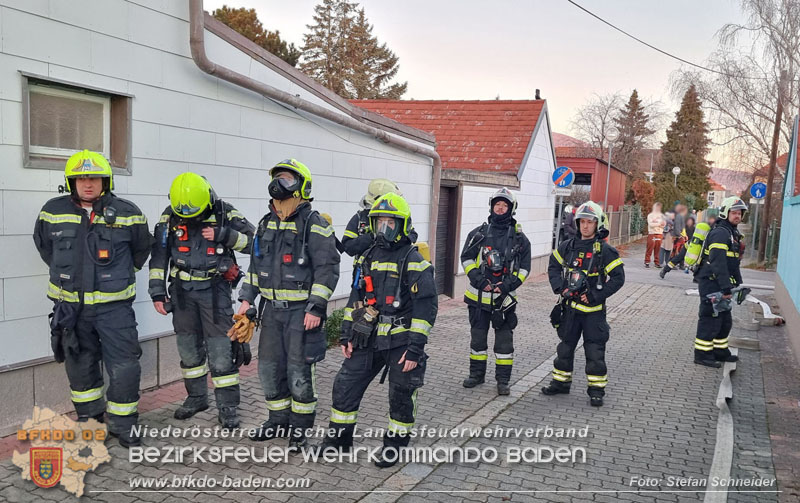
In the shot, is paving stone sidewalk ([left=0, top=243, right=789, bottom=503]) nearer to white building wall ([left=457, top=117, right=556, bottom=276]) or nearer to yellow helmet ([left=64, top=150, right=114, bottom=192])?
yellow helmet ([left=64, top=150, right=114, bottom=192])

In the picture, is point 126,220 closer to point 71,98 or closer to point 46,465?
point 71,98

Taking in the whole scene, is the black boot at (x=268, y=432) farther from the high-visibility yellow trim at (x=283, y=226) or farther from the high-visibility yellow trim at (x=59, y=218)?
the high-visibility yellow trim at (x=59, y=218)

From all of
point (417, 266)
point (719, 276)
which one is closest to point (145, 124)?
point (417, 266)

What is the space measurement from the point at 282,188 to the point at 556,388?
12.2 feet

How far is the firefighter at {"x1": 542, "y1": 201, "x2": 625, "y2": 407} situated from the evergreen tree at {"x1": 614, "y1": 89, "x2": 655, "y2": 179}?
155 ft

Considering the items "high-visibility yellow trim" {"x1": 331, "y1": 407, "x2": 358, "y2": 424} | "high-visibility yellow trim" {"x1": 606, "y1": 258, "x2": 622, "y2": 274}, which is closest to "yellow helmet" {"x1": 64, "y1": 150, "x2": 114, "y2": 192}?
"high-visibility yellow trim" {"x1": 331, "y1": 407, "x2": 358, "y2": 424}

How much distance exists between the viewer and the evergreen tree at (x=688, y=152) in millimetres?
52625

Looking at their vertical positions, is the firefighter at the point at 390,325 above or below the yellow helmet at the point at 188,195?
below

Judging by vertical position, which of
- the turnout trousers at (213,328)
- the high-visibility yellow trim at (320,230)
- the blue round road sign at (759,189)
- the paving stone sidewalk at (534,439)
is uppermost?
the blue round road sign at (759,189)

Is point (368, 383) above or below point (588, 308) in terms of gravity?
below

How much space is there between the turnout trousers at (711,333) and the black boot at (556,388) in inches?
99.7

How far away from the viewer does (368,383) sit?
4.70 meters

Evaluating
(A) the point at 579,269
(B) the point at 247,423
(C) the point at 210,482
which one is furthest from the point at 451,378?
(C) the point at 210,482

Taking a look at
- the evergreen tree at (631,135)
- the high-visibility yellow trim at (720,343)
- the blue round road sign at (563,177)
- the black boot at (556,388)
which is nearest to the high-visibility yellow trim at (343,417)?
the black boot at (556,388)
